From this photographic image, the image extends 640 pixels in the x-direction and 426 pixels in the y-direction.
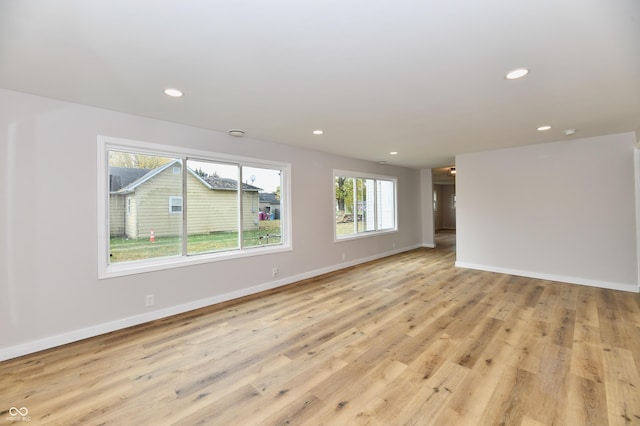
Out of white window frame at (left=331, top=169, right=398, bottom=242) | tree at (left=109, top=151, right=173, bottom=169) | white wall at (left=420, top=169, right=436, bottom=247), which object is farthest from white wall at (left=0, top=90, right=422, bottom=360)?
white wall at (left=420, top=169, right=436, bottom=247)

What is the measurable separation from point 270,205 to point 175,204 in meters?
1.51

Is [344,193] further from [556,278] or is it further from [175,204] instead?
[556,278]

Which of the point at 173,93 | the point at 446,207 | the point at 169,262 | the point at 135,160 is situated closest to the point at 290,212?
the point at 169,262

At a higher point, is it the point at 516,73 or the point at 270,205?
the point at 516,73

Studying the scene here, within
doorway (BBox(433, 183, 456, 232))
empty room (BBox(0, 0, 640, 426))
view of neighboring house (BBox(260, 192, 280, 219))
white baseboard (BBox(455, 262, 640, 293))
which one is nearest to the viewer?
empty room (BBox(0, 0, 640, 426))

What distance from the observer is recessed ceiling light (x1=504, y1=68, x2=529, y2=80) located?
82.7 inches

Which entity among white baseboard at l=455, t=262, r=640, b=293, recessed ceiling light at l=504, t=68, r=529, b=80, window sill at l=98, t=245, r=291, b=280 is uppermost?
recessed ceiling light at l=504, t=68, r=529, b=80

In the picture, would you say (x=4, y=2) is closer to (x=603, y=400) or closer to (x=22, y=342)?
(x=22, y=342)

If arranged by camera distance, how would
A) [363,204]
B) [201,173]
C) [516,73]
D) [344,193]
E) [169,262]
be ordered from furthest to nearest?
1. [363,204]
2. [344,193]
3. [201,173]
4. [169,262]
5. [516,73]

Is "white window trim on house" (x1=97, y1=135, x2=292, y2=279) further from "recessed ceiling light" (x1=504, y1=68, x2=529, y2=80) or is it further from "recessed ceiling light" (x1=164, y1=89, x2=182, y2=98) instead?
"recessed ceiling light" (x1=504, y1=68, x2=529, y2=80)

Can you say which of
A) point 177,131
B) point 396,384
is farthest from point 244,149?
point 396,384

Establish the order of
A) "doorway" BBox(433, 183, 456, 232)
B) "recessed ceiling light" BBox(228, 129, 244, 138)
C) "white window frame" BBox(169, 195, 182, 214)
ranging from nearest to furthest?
"white window frame" BBox(169, 195, 182, 214), "recessed ceiling light" BBox(228, 129, 244, 138), "doorway" BBox(433, 183, 456, 232)

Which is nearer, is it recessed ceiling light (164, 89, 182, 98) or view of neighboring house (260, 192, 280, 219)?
recessed ceiling light (164, 89, 182, 98)

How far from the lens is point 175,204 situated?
11.5ft
